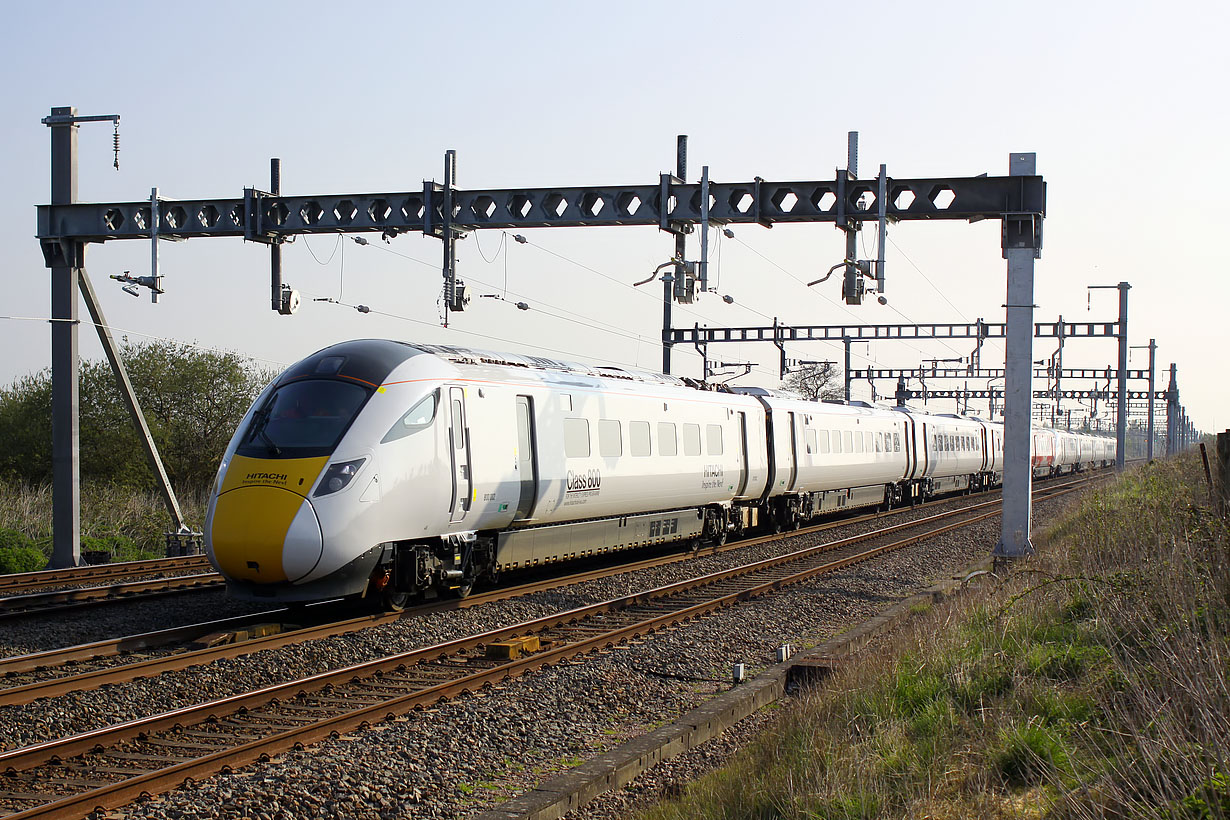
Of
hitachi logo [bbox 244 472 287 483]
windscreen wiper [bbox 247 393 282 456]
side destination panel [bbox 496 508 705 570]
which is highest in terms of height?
windscreen wiper [bbox 247 393 282 456]

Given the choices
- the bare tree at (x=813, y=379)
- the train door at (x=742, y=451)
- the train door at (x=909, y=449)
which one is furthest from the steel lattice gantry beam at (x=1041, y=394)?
the train door at (x=742, y=451)

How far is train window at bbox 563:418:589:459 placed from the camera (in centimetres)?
1526

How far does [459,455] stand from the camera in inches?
508

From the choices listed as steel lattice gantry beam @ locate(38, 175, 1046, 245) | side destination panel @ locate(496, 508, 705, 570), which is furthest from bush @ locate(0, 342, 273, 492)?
side destination panel @ locate(496, 508, 705, 570)

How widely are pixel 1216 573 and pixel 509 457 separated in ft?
27.0

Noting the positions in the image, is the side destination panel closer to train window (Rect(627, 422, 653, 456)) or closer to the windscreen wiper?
train window (Rect(627, 422, 653, 456))

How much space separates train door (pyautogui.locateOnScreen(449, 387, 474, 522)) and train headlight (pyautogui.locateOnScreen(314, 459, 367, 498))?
1559 millimetres

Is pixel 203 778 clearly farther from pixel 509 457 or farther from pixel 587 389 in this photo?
pixel 587 389

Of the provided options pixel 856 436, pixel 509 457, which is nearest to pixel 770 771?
pixel 509 457

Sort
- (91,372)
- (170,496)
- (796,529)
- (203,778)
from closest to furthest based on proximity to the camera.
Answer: (203,778)
(170,496)
(796,529)
(91,372)

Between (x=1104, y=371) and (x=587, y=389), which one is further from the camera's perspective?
(x=1104, y=371)

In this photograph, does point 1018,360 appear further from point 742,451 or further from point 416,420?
point 416,420

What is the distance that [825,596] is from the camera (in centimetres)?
1466

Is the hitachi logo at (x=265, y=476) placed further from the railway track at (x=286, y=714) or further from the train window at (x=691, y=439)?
the train window at (x=691, y=439)
